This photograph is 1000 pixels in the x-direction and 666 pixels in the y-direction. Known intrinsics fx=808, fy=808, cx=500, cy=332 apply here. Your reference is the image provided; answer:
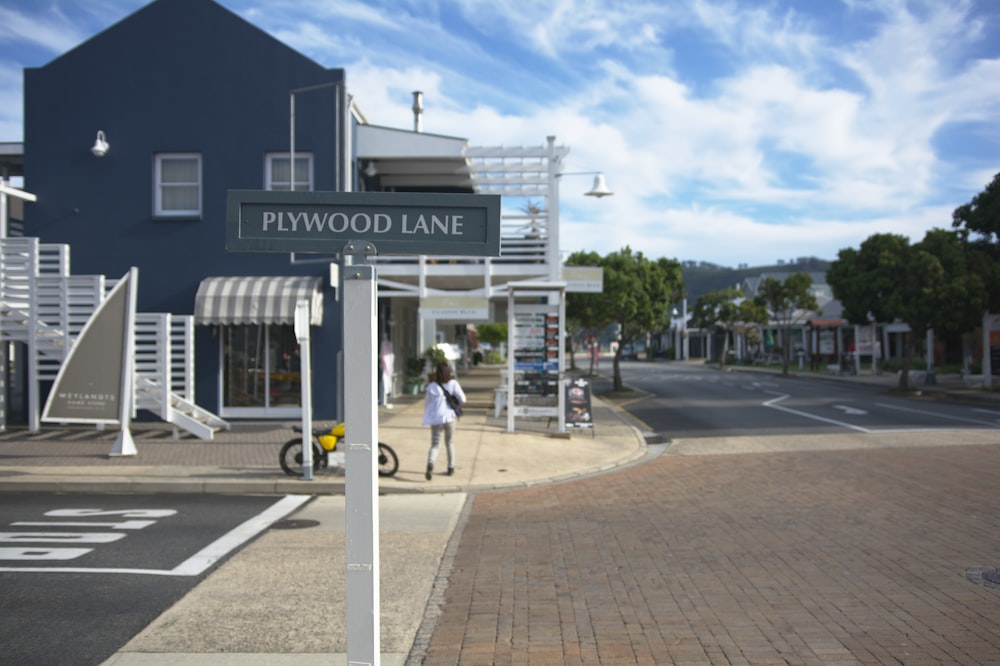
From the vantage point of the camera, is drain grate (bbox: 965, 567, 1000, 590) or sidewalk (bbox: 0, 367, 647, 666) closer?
sidewalk (bbox: 0, 367, 647, 666)

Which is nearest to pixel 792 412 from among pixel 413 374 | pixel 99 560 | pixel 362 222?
pixel 413 374

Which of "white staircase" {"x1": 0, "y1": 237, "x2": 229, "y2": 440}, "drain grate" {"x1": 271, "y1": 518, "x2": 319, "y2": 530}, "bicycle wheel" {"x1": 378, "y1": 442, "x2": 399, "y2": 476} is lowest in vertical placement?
"drain grate" {"x1": 271, "y1": 518, "x2": 319, "y2": 530}

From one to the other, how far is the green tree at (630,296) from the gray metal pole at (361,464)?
25.0 metres

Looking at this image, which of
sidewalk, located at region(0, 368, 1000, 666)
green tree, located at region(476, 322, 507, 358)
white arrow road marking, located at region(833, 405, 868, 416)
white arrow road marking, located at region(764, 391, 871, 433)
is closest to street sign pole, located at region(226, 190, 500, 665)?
sidewalk, located at region(0, 368, 1000, 666)

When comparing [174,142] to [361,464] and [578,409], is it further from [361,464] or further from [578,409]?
[361,464]

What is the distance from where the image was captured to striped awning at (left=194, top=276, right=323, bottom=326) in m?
16.8

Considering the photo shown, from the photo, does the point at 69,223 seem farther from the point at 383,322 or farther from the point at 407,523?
the point at 407,523

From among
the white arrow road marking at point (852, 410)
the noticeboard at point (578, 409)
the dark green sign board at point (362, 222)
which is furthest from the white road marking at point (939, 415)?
the dark green sign board at point (362, 222)

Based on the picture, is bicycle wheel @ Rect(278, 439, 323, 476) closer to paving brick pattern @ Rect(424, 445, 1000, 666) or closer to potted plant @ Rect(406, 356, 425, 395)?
paving brick pattern @ Rect(424, 445, 1000, 666)

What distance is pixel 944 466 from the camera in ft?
39.5

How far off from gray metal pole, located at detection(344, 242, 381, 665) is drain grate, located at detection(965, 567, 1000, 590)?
16.5 ft

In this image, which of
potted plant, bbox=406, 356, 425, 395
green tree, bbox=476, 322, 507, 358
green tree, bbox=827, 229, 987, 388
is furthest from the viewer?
green tree, bbox=476, 322, 507, 358

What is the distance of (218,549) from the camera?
300 inches

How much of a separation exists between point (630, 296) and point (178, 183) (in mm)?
15853
